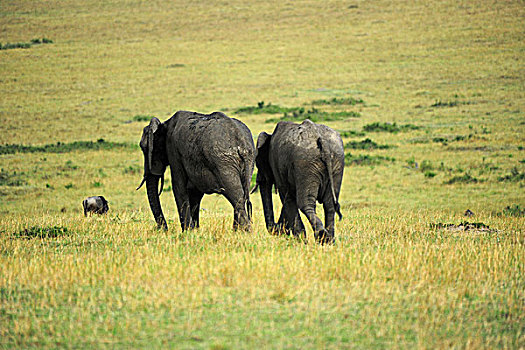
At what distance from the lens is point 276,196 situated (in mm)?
21219

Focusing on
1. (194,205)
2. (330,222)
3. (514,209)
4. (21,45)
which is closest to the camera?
(330,222)

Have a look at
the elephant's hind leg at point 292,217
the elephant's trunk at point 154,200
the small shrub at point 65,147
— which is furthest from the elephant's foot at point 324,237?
the small shrub at point 65,147

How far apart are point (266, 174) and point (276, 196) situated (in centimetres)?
999

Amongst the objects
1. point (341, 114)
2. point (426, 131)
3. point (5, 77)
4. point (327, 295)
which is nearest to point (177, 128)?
point (327, 295)

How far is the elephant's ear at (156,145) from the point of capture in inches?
440

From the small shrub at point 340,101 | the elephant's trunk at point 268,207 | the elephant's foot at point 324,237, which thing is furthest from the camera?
the small shrub at point 340,101

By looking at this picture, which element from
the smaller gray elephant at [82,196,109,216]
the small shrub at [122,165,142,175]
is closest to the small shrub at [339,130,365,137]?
the small shrub at [122,165,142,175]

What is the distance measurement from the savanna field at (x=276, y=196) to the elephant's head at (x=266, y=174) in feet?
2.97

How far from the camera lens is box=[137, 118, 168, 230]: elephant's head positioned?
1120 cm

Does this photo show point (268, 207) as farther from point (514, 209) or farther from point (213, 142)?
point (514, 209)

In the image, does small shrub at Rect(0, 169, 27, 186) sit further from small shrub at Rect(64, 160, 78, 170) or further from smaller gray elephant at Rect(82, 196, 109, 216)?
smaller gray elephant at Rect(82, 196, 109, 216)

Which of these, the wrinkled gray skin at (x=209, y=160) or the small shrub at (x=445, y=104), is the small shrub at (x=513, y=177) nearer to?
the wrinkled gray skin at (x=209, y=160)

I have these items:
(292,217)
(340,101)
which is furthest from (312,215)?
(340,101)

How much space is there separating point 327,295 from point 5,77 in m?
57.2
